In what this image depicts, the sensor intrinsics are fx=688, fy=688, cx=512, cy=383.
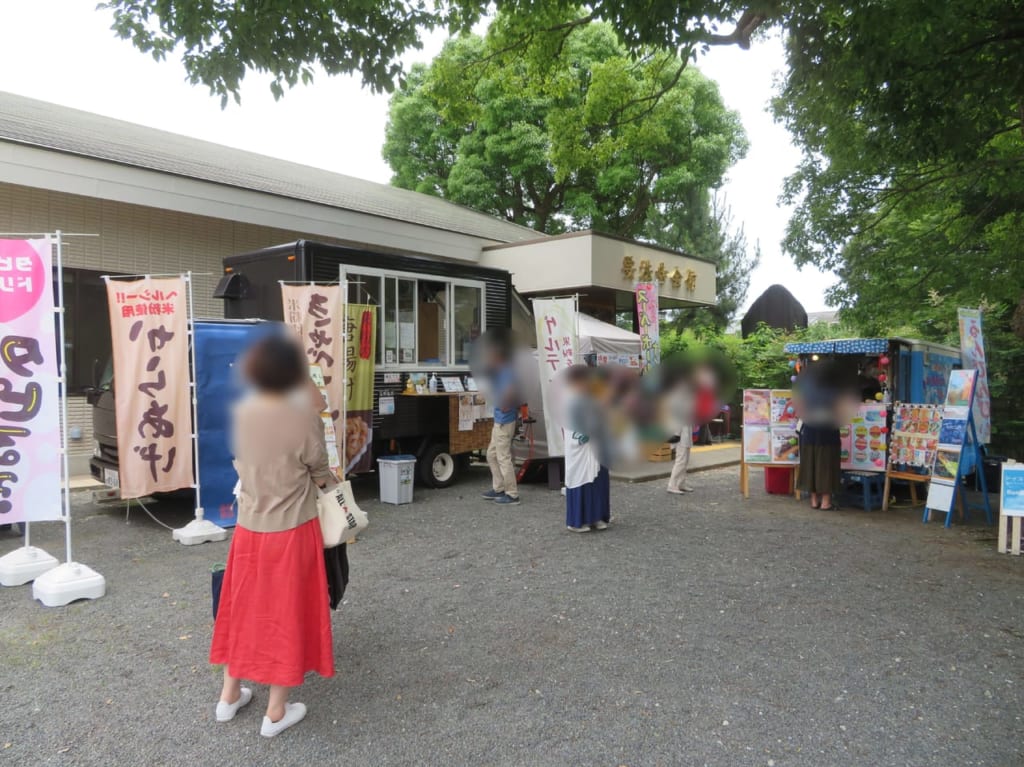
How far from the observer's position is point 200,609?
4336 mm

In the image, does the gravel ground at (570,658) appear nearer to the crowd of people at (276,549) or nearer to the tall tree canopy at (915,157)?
the crowd of people at (276,549)

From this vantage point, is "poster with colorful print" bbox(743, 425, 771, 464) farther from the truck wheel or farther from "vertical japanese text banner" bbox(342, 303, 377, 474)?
"vertical japanese text banner" bbox(342, 303, 377, 474)

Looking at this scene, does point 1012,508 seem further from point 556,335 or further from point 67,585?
point 67,585

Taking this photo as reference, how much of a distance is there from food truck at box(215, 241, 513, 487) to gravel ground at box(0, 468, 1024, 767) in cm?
220

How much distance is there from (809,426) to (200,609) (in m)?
6.20

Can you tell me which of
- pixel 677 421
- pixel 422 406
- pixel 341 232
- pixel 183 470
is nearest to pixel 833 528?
pixel 677 421

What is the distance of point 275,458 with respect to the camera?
107 inches

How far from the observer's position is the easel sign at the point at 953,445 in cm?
681

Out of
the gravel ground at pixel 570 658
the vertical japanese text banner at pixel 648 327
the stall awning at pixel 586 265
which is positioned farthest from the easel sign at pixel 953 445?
the stall awning at pixel 586 265

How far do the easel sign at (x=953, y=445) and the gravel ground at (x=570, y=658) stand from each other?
76 cm

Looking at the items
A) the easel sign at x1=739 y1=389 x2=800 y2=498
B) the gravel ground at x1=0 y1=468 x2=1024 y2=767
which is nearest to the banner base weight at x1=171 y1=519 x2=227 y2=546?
the gravel ground at x1=0 y1=468 x2=1024 y2=767

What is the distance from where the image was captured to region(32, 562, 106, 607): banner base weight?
4.40 meters

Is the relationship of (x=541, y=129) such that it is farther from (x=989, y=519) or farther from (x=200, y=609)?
(x=200, y=609)

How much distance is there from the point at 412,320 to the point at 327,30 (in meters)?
3.27
